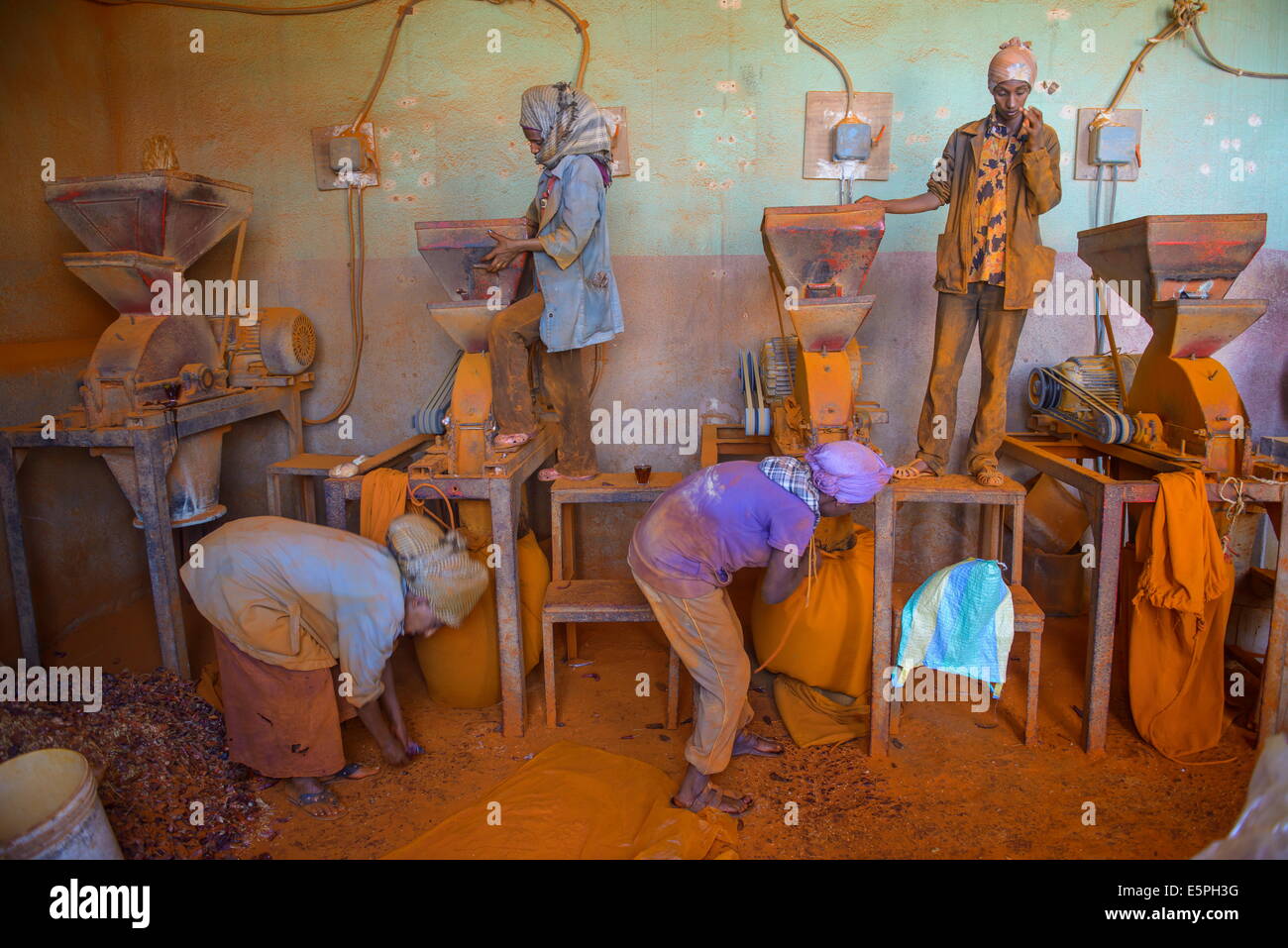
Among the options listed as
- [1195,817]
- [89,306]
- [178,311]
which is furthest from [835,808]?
[89,306]

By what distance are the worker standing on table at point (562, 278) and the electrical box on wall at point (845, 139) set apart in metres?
1.39

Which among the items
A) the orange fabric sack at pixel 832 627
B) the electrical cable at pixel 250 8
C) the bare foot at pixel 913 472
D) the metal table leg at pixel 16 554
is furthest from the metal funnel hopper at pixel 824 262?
the metal table leg at pixel 16 554

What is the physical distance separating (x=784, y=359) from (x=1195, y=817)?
261 centimetres

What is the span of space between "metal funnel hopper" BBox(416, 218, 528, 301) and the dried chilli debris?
2239 mm

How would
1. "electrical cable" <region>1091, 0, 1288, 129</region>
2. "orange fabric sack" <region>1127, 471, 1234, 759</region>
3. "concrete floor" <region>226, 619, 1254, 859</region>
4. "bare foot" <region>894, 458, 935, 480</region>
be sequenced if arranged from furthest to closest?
"electrical cable" <region>1091, 0, 1288, 129</region>, "bare foot" <region>894, 458, 935, 480</region>, "orange fabric sack" <region>1127, 471, 1234, 759</region>, "concrete floor" <region>226, 619, 1254, 859</region>

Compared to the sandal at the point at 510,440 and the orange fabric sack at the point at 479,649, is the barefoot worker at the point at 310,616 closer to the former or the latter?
the orange fabric sack at the point at 479,649

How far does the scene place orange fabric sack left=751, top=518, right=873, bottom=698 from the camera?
3.94 m

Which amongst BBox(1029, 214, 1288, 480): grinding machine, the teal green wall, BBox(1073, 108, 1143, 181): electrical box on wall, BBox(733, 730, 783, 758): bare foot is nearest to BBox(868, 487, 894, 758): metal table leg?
BBox(733, 730, 783, 758): bare foot

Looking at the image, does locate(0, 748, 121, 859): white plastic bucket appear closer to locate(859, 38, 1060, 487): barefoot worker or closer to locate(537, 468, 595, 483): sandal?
locate(537, 468, 595, 483): sandal

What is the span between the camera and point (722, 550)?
10.3 feet

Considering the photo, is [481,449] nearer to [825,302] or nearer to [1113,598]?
[825,302]

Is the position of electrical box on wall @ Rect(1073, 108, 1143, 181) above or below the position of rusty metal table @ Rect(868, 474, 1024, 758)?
above

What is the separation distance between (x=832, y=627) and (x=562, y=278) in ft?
6.52

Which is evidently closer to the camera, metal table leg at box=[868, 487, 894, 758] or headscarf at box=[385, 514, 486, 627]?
headscarf at box=[385, 514, 486, 627]
